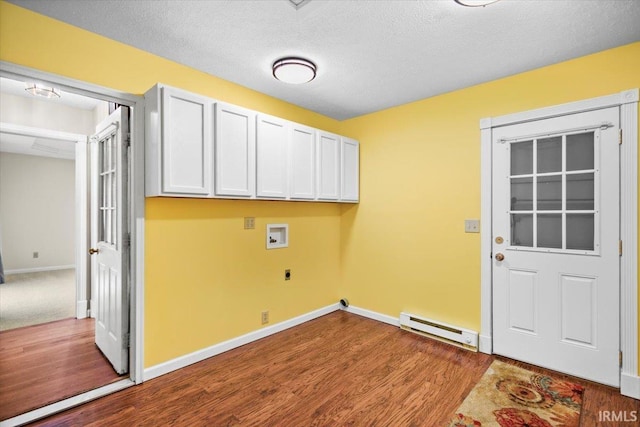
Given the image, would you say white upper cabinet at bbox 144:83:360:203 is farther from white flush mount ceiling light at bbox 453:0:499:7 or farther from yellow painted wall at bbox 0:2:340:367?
white flush mount ceiling light at bbox 453:0:499:7

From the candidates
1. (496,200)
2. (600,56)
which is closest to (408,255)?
(496,200)

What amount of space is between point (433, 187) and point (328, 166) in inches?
49.1

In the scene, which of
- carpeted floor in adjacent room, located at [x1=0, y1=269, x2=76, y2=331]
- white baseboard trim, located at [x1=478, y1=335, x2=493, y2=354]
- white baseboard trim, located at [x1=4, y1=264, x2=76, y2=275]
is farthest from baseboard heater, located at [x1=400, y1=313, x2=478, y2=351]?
white baseboard trim, located at [x1=4, y1=264, x2=76, y2=275]

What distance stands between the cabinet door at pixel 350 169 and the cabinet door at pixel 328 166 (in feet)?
0.32

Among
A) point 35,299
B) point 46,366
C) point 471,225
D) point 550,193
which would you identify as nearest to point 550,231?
point 550,193

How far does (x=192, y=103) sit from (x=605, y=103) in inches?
131

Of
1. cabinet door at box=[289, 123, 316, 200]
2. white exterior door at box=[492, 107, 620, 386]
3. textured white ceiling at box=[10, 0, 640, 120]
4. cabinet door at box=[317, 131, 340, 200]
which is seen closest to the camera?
textured white ceiling at box=[10, 0, 640, 120]

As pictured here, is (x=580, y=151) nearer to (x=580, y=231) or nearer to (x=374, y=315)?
(x=580, y=231)

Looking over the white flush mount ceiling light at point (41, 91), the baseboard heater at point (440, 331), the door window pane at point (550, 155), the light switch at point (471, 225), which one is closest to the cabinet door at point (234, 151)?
the white flush mount ceiling light at point (41, 91)

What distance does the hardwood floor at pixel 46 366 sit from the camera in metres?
2.18

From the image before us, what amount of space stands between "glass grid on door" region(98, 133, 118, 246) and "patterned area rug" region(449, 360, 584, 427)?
3.12 m

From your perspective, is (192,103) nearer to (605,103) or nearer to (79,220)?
(79,220)

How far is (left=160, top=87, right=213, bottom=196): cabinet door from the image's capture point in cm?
225

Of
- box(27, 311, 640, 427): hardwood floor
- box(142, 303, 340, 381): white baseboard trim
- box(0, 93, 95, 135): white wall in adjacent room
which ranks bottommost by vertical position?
box(27, 311, 640, 427): hardwood floor
